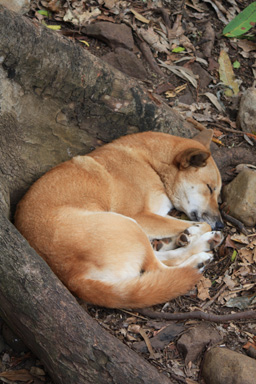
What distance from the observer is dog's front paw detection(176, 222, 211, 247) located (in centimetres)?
464

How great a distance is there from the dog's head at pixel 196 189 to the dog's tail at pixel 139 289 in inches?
47.0

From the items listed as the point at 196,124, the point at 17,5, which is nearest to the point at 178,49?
the point at 196,124

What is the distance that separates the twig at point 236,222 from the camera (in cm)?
488

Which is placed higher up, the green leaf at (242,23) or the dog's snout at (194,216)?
the green leaf at (242,23)

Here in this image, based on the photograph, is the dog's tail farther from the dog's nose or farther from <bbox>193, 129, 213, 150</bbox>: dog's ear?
<bbox>193, 129, 213, 150</bbox>: dog's ear

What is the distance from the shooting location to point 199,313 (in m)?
3.82

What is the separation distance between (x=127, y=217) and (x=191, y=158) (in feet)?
3.88

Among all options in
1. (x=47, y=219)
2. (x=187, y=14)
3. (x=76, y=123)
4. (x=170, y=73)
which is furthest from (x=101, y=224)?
(x=187, y=14)

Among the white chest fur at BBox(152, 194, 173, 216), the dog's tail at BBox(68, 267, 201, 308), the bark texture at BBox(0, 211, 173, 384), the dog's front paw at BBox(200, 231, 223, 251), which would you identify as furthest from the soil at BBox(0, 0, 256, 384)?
the white chest fur at BBox(152, 194, 173, 216)

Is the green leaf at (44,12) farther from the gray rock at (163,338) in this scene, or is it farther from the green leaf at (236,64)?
the gray rock at (163,338)

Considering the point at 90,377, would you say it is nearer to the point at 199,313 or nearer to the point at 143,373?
the point at 143,373

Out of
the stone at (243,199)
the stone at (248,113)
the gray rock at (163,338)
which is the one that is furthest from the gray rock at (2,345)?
the stone at (248,113)

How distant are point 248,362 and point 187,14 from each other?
6099mm

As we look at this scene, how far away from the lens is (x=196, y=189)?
16.6ft
